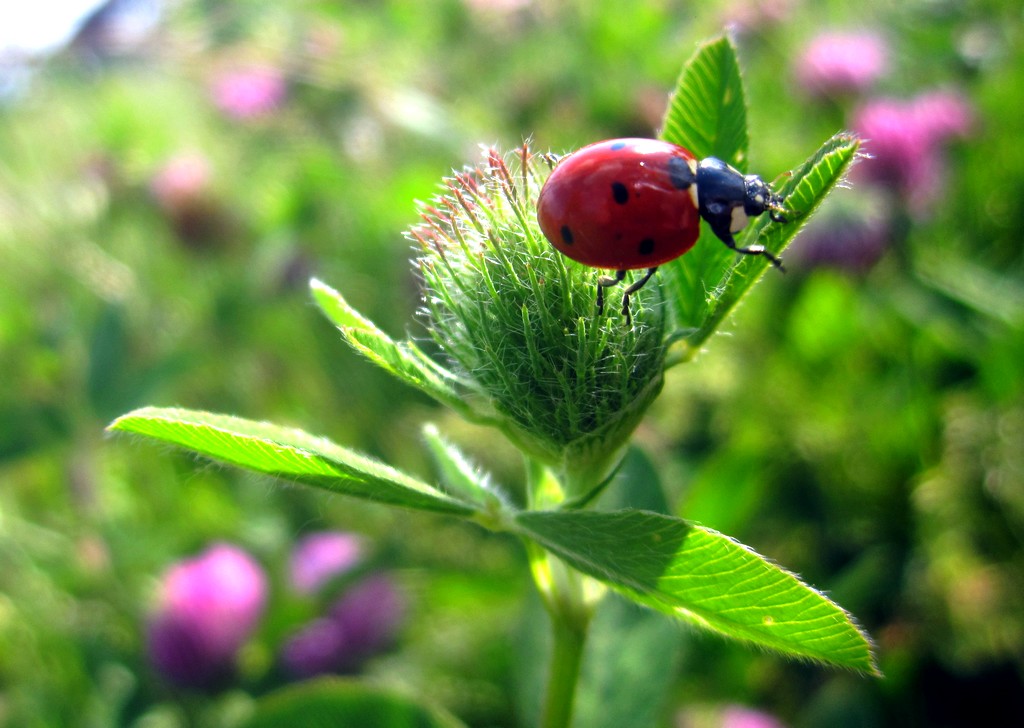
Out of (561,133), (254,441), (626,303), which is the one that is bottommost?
(254,441)

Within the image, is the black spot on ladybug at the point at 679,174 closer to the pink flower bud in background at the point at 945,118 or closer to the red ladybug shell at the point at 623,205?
the red ladybug shell at the point at 623,205

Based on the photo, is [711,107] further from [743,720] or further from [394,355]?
[743,720]

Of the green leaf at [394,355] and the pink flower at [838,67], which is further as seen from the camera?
the pink flower at [838,67]

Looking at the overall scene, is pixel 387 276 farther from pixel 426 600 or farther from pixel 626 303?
pixel 626 303

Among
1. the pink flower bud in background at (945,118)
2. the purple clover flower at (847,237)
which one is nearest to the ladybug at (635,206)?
the purple clover flower at (847,237)

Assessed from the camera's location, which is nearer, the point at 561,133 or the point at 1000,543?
the point at 1000,543

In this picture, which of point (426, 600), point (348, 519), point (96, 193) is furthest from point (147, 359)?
point (426, 600)

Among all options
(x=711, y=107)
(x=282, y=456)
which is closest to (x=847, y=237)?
(x=711, y=107)
